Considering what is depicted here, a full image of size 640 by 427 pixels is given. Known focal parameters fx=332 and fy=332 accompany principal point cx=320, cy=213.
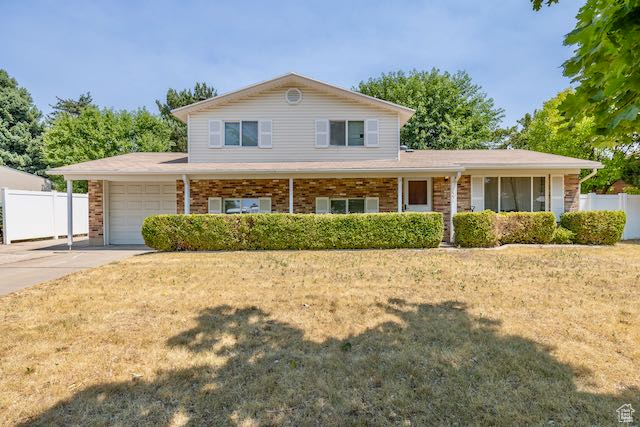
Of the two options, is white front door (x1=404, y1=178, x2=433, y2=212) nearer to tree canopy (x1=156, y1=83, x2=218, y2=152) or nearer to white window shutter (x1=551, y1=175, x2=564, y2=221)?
white window shutter (x1=551, y1=175, x2=564, y2=221)

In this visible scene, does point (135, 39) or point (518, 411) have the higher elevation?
point (135, 39)

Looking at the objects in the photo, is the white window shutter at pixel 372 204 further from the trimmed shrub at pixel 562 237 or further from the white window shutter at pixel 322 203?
the trimmed shrub at pixel 562 237

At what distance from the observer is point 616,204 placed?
13.6 meters

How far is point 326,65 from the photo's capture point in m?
17.4

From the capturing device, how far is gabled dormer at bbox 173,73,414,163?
1324cm

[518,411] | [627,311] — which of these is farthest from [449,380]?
[627,311]

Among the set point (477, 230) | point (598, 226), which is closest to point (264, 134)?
point (477, 230)

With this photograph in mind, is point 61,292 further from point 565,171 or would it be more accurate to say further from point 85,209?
point 565,171

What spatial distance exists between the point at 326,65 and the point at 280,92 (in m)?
5.45

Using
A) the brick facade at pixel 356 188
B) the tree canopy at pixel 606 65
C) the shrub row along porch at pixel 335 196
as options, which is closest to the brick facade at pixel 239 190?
the shrub row along porch at pixel 335 196

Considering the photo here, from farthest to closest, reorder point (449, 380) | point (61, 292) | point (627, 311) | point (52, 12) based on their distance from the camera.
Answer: point (52, 12) < point (61, 292) < point (627, 311) < point (449, 380)

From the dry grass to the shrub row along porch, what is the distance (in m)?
7.04

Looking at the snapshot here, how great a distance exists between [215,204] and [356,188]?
5.76 meters

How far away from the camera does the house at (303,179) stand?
1315 centimetres
